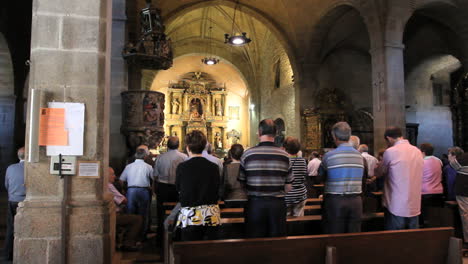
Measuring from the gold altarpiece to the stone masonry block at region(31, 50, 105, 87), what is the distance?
21.9 metres

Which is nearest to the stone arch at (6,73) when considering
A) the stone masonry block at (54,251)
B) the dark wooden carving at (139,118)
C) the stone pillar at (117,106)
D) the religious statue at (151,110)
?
the stone pillar at (117,106)

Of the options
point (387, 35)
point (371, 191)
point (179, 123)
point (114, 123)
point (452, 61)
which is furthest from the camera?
point (179, 123)

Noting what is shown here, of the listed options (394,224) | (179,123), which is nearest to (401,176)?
(394,224)

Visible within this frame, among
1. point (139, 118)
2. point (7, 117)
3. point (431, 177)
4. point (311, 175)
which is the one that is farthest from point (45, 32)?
point (7, 117)

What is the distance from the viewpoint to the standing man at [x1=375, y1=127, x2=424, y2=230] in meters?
3.57

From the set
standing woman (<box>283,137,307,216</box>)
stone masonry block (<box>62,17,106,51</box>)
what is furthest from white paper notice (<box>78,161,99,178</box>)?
standing woman (<box>283,137,307,216</box>)

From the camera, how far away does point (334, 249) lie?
7.75 feet

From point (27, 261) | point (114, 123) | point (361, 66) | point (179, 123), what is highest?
point (361, 66)

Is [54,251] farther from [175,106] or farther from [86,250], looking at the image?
[175,106]

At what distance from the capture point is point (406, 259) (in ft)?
8.80

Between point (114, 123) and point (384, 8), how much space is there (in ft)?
26.8

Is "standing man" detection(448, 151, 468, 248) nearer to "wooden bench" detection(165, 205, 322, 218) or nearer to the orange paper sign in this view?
"wooden bench" detection(165, 205, 322, 218)

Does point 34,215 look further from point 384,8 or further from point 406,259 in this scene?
point 384,8

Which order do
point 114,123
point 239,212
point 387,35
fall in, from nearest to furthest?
point 239,212 → point 114,123 → point 387,35
